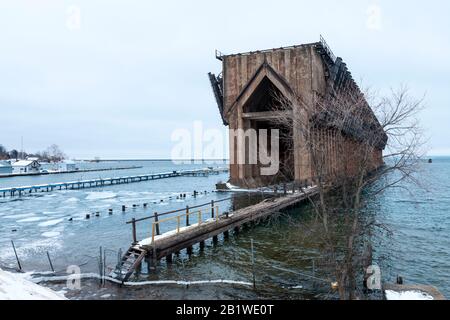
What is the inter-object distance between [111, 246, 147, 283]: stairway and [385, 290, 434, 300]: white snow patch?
8932 millimetres

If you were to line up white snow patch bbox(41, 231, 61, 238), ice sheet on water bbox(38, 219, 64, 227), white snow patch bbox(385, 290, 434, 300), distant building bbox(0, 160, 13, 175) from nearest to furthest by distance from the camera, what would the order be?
1. white snow patch bbox(385, 290, 434, 300)
2. white snow patch bbox(41, 231, 61, 238)
3. ice sheet on water bbox(38, 219, 64, 227)
4. distant building bbox(0, 160, 13, 175)

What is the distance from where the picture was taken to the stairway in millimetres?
13203

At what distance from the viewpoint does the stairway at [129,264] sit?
13.2 m

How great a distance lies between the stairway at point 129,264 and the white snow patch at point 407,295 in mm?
8932

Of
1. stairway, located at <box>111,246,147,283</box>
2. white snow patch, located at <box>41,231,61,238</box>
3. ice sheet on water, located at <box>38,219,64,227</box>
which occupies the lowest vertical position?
ice sheet on water, located at <box>38,219,64,227</box>

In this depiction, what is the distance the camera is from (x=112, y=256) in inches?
701

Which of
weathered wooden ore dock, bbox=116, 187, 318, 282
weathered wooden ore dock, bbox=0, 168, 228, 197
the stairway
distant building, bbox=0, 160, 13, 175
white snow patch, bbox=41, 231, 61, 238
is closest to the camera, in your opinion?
the stairway

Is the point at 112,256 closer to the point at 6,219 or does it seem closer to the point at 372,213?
the point at 6,219

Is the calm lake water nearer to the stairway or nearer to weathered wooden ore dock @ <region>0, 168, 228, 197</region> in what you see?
the stairway

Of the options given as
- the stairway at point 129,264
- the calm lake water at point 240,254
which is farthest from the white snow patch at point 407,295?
the stairway at point 129,264

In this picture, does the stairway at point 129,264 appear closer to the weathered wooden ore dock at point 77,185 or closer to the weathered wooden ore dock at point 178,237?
the weathered wooden ore dock at point 178,237

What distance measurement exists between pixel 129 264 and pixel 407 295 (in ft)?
32.4

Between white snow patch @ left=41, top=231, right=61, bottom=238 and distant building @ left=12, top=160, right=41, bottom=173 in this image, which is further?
distant building @ left=12, top=160, right=41, bottom=173

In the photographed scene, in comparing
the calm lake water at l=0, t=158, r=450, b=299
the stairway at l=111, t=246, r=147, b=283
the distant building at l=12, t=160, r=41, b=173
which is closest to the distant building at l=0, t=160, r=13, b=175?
the distant building at l=12, t=160, r=41, b=173
